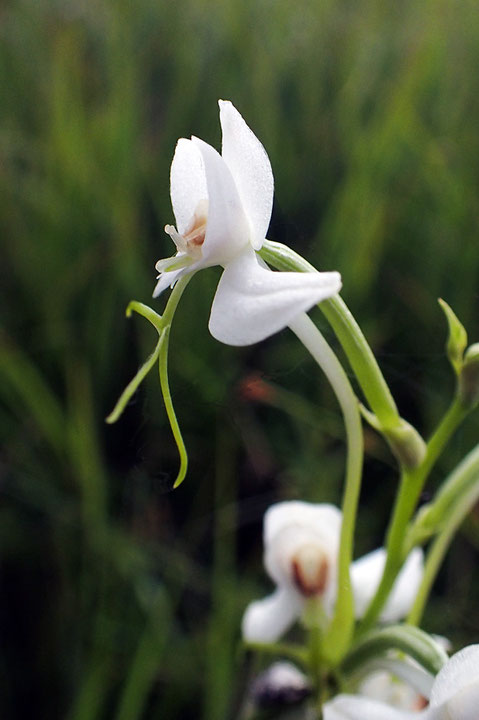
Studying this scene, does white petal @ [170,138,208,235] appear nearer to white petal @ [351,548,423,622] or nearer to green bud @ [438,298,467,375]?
green bud @ [438,298,467,375]

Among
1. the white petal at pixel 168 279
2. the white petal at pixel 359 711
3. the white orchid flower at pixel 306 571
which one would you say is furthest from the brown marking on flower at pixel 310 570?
the white petal at pixel 168 279

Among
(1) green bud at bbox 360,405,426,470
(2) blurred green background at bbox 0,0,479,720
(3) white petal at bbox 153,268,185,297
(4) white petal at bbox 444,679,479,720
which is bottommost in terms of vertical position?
(2) blurred green background at bbox 0,0,479,720

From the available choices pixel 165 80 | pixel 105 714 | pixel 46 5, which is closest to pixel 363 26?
pixel 165 80

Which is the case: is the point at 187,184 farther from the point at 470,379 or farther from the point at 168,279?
the point at 470,379

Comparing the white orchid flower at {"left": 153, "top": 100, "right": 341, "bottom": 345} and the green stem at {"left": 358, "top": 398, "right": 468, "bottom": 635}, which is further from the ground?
the white orchid flower at {"left": 153, "top": 100, "right": 341, "bottom": 345}

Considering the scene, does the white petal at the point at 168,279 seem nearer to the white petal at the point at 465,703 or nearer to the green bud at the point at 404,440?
the green bud at the point at 404,440

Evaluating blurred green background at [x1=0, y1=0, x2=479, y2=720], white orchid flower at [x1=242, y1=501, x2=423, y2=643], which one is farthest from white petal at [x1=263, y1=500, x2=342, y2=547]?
blurred green background at [x1=0, y1=0, x2=479, y2=720]

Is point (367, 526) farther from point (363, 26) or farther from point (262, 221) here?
point (363, 26)
